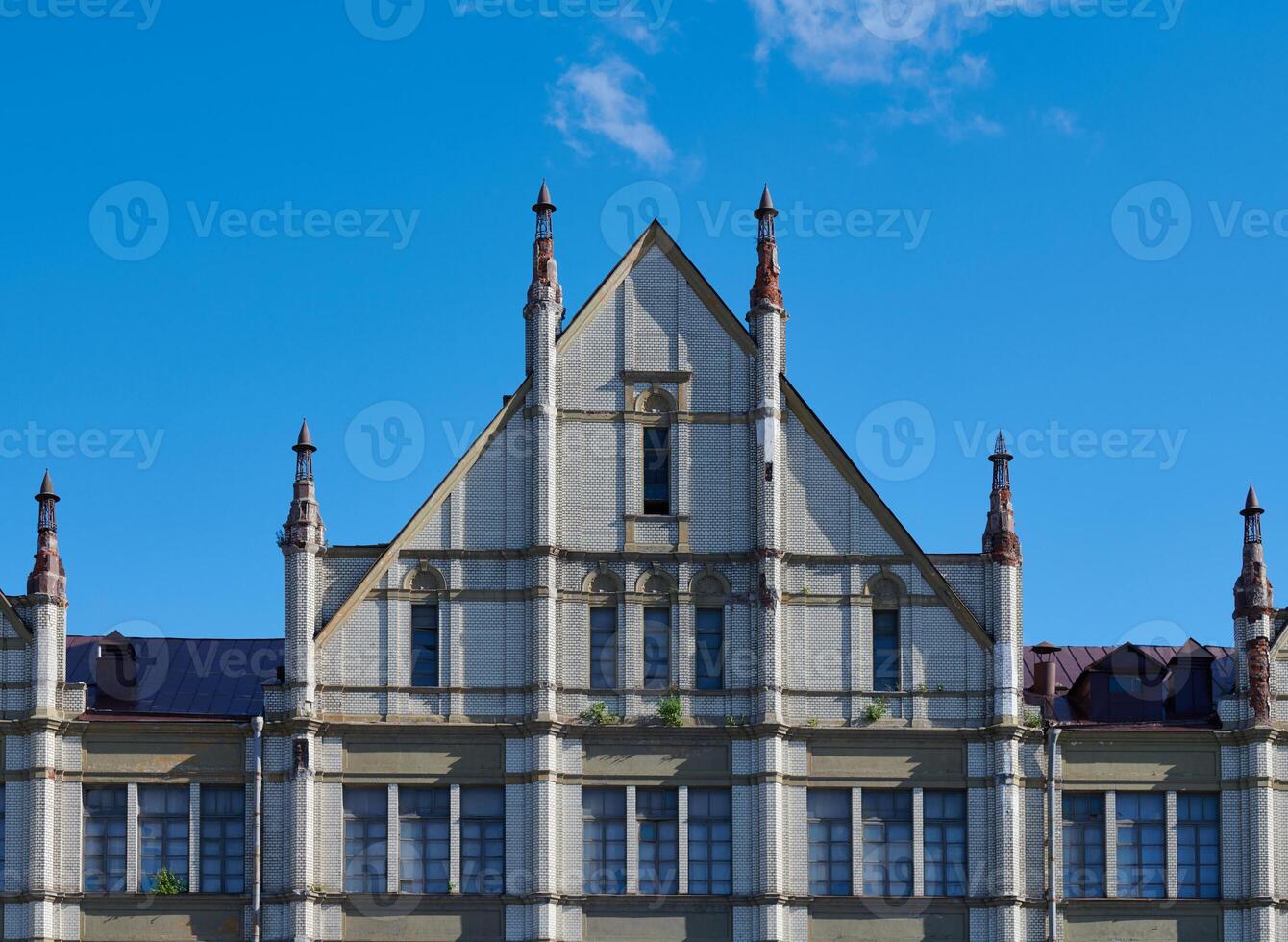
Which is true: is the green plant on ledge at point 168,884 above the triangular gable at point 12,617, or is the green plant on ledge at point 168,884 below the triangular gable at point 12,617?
below

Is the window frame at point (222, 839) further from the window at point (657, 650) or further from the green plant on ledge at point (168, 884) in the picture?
the window at point (657, 650)

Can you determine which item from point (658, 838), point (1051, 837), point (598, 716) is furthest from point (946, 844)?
point (598, 716)

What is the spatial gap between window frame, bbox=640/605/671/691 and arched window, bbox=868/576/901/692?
5.61 meters

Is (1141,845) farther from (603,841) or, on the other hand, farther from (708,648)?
(603,841)

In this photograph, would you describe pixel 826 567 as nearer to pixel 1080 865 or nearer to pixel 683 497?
pixel 683 497

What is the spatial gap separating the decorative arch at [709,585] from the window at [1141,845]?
12131 millimetres

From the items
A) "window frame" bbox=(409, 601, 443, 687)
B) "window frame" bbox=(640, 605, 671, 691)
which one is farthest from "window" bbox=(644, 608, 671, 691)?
"window frame" bbox=(409, 601, 443, 687)

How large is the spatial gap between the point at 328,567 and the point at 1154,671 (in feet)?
76.8

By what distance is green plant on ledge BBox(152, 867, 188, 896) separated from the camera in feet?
213

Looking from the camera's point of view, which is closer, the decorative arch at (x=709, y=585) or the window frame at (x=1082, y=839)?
the window frame at (x=1082, y=839)

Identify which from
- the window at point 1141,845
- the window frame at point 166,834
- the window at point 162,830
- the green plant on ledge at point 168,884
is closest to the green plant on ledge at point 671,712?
the window at point 1141,845

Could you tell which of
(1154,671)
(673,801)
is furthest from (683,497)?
(1154,671)

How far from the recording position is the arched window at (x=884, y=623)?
220ft

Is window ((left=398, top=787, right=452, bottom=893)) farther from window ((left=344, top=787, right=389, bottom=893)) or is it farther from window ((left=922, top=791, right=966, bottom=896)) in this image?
window ((left=922, top=791, right=966, bottom=896))
